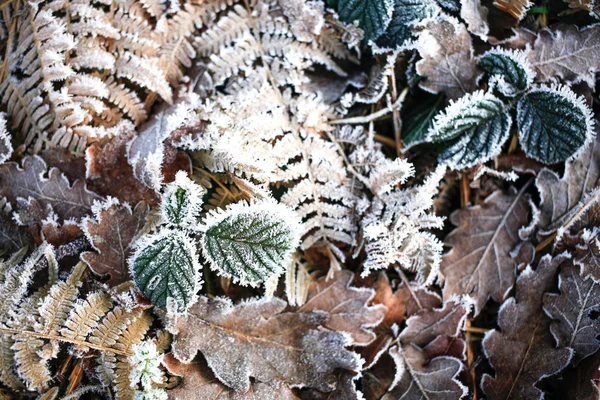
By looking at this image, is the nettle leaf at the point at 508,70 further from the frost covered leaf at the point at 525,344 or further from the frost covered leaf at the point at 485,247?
the frost covered leaf at the point at 525,344

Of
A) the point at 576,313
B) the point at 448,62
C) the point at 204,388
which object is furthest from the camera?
the point at 448,62

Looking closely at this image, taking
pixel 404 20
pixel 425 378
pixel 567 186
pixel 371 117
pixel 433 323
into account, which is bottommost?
pixel 425 378

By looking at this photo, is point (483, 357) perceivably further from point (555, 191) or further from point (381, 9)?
point (381, 9)

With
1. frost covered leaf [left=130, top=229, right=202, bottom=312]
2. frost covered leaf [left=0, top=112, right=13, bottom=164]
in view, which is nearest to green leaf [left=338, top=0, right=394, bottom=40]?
frost covered leaf [left=130, top=229, right=202, bottom=312]

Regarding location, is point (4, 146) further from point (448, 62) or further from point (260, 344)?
point (448, 62)

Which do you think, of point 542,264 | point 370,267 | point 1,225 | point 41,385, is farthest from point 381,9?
point 41,385

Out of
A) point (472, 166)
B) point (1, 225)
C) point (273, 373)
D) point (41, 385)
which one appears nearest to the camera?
point (41, 385)

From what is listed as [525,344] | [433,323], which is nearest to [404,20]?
[433,323]
